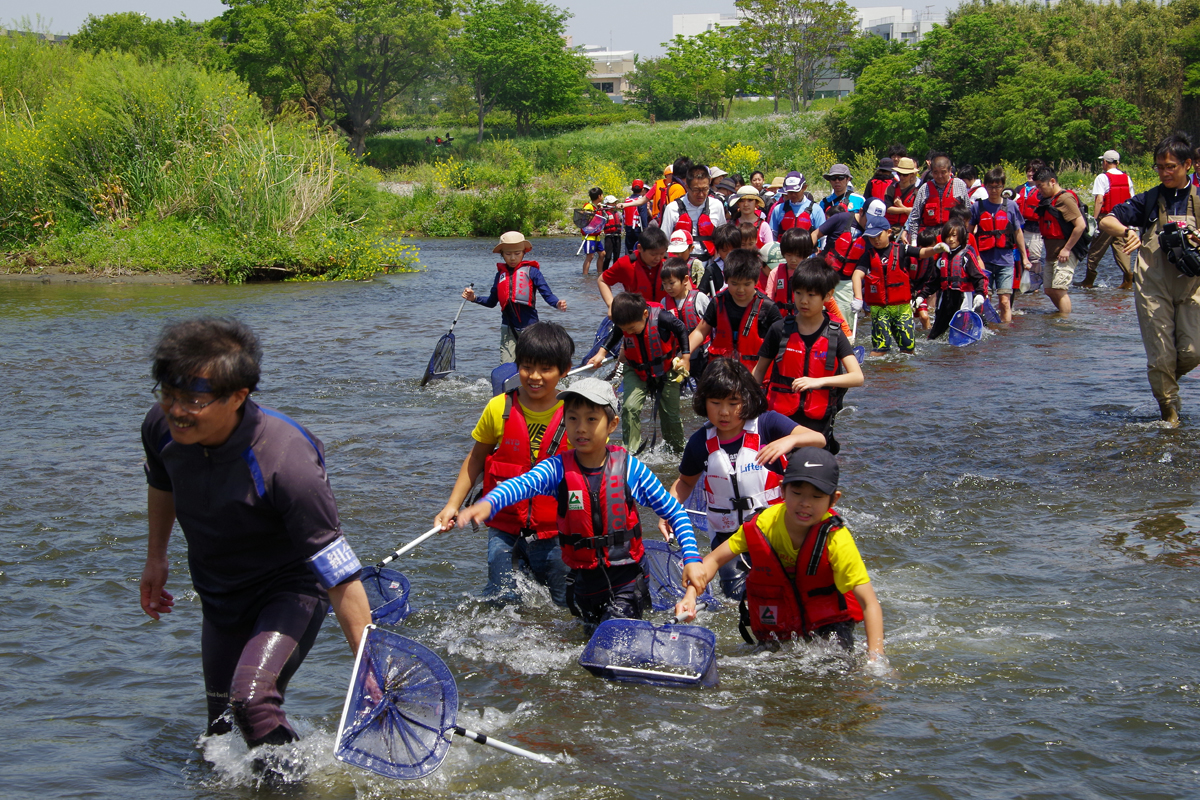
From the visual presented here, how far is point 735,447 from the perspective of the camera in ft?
15.9

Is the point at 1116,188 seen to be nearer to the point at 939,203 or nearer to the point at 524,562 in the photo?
the point at 939,203

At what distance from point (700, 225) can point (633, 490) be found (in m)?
8.58

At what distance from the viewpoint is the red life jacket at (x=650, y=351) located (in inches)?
287

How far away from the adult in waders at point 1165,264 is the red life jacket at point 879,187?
5.44 meters

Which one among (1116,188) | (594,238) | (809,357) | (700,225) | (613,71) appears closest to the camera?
(809,357)

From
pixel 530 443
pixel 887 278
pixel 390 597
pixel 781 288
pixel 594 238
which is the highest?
pixel 594 238

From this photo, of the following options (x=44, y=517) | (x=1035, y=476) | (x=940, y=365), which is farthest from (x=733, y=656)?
(x=940, y=365)

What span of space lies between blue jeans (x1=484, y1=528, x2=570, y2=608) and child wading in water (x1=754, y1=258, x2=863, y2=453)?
1680mm

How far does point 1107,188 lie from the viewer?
15.9 metres

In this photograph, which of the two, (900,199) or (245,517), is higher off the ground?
(900,199)

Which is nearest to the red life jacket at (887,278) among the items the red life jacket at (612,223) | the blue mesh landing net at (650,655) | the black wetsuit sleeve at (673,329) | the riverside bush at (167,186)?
the black wetsuit sleeve at (673,329)

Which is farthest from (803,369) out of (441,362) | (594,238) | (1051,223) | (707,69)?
(707,69)

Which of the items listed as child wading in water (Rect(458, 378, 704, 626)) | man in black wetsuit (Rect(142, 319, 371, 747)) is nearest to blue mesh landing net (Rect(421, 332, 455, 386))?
child wading in water (Rect(458, 378, 704, 626))

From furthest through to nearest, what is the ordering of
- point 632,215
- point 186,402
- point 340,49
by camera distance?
point 340,49 < point 632,215 < point 186,402
